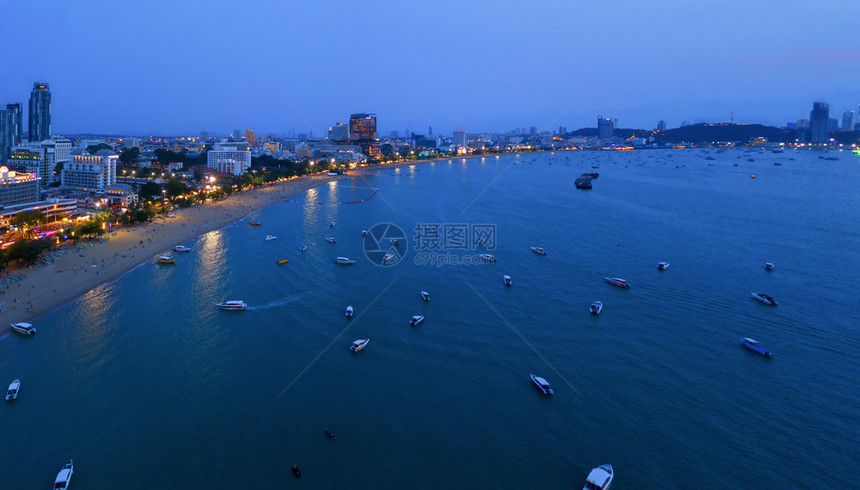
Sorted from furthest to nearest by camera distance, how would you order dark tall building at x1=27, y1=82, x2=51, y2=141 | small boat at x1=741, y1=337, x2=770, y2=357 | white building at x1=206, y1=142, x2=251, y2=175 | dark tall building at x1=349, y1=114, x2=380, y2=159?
dark tall building at x1=349, y1=114, x2=380, y2=159 < dark tall building at x1=27, y1=82, x2=51, y2=141 < white building at x1=206, y1=142, x2=251, y2=175 < small boat at x1=741, y1=337, x2=770, y2=357

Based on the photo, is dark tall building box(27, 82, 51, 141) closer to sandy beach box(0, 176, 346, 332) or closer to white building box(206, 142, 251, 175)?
white building box(206, 142, 251, 175)

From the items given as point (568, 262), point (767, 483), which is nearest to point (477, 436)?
point (767, 483)

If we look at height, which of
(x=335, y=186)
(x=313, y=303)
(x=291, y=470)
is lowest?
(x=291, y=470)

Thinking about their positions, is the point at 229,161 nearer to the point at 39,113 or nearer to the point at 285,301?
the point at 285,301

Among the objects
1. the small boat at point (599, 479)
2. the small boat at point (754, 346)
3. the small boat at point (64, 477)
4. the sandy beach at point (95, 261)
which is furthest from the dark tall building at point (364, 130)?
the small boat at point (599, 479)

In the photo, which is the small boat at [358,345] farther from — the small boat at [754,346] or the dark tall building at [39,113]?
the dark tall building at [39,113]

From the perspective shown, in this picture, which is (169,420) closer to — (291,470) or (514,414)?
(291,470)

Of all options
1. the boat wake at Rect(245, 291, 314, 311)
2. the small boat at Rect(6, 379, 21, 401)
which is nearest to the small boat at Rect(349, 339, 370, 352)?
the boat wake at Rect(245, 291, 314, 311)
